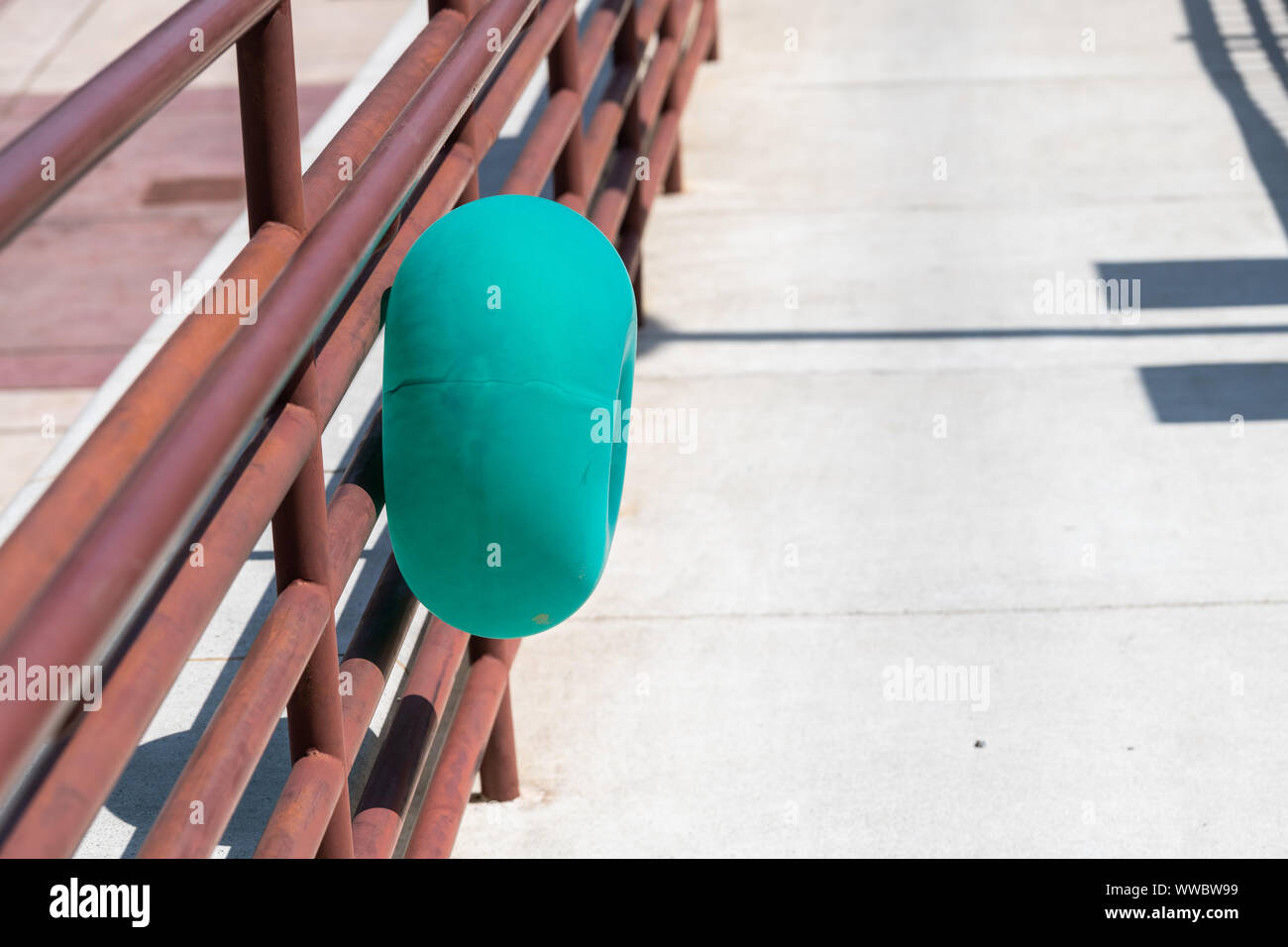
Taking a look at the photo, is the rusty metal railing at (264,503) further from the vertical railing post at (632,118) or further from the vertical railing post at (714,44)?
the vertical railing post at (714,44)

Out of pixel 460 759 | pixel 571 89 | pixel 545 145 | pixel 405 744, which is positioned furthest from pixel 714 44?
pixel 405 744

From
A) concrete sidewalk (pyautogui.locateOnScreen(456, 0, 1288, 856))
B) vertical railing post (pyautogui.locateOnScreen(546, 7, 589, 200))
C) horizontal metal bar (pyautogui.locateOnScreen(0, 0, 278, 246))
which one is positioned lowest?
concrete sidewalk (pyautogui.locateOnScreen(456, 0, 1288, 856))

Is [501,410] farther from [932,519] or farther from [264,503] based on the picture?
[932,519]

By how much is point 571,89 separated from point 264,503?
232cm

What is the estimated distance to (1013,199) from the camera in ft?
20.0

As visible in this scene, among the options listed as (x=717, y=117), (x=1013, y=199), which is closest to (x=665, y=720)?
(x=1013, y=199)

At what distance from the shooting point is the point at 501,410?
2.06 meters

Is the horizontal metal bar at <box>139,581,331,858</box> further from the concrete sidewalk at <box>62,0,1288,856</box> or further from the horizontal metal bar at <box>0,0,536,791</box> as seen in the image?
the concrete sidewalk at <box>62,0,1288,856</box>

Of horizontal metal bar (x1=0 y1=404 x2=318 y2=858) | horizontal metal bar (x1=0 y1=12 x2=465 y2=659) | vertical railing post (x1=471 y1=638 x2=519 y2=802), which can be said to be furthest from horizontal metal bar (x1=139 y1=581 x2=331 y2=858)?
vertical railing post (x1=471 y1=638 x2=519 y2=802)

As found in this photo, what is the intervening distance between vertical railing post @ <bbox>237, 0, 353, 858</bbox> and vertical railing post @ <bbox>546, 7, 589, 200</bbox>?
1884mm

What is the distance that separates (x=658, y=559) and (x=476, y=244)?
210 cm

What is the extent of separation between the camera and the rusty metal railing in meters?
1.26

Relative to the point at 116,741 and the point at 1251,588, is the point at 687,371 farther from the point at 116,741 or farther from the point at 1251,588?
the point at 116,741

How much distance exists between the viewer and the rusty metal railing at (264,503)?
49.7 inches
